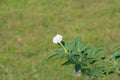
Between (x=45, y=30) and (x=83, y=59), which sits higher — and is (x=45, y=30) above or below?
above

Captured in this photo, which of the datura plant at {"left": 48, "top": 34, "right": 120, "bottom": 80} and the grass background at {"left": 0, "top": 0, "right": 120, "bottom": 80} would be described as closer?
the datura plant at {"left": 48, "top": 34, "right": 120, "bottom": 80}

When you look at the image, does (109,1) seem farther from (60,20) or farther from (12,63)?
(12,63)

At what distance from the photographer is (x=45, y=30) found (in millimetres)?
7797

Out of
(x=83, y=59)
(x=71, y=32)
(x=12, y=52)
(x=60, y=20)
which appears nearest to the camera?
(x=83, y=59)

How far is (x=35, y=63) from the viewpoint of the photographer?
20.8ft

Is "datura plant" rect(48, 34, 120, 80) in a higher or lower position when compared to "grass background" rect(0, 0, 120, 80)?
lower

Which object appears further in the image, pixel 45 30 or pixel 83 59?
pixel 45 30

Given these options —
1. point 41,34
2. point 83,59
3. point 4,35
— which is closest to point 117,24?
point 41,34

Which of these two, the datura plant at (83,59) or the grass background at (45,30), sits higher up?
the grass background at (45,30)

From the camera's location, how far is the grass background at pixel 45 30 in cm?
609

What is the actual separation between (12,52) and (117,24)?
2028 mm

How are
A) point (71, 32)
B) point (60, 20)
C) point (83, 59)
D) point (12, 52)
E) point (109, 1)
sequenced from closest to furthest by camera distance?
1. point (83, 59)
2. point (12, 52)
3. point (71, 32)
4. point (60, 20)
5. point (109, 1)

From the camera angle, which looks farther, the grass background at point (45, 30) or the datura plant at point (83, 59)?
the grass background at point (45, 30)

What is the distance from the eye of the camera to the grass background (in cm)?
609
